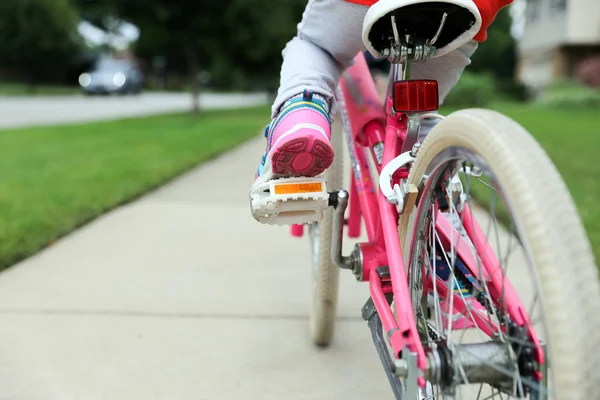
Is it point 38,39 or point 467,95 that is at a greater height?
point 38,39

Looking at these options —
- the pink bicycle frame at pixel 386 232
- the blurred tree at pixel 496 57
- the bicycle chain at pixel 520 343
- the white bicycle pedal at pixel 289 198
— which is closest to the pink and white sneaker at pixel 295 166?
the white bicycle pedal at pixel 289 198

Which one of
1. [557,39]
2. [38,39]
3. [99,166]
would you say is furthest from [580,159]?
[38,39]

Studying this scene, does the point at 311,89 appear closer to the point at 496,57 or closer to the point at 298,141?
the point at 298,141

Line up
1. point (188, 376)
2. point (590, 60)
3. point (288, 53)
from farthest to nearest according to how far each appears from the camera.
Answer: point (590, 60)
point (188, 376)
point (288, 53)

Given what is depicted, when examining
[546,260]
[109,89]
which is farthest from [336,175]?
[109,89]

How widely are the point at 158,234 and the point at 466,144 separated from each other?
3.17 metres

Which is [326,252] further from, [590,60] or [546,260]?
[590,60]

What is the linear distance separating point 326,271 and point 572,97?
21.5 meters

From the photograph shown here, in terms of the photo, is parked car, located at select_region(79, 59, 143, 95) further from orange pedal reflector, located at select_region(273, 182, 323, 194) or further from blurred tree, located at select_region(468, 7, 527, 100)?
orange pedal reflector, located at select_region(273, 182, 323, 194)

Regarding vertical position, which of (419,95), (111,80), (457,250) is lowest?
(457,250)

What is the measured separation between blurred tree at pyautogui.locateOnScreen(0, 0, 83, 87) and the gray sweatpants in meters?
29.7

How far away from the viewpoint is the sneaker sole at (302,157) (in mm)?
1577

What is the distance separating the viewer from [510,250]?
1322 millimetres

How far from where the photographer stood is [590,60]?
25438 mm
